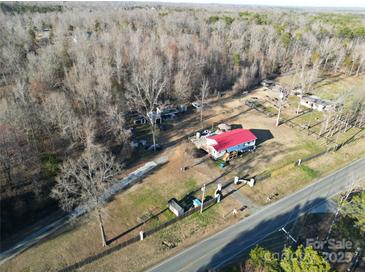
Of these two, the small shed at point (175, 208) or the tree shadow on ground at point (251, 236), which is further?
the small shed at point (175, 208)

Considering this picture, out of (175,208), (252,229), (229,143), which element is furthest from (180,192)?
(229,143)

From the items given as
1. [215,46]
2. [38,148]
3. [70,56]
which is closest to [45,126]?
[38,148]

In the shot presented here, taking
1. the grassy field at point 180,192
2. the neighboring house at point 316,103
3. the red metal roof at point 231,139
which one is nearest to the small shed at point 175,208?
the grassy field at point 180,192

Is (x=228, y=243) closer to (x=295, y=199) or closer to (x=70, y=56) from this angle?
(x=295, y=199)

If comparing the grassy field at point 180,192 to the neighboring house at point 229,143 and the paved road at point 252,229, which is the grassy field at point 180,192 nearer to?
the paved road at point 252,229

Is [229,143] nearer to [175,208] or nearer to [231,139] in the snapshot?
[231,139]
